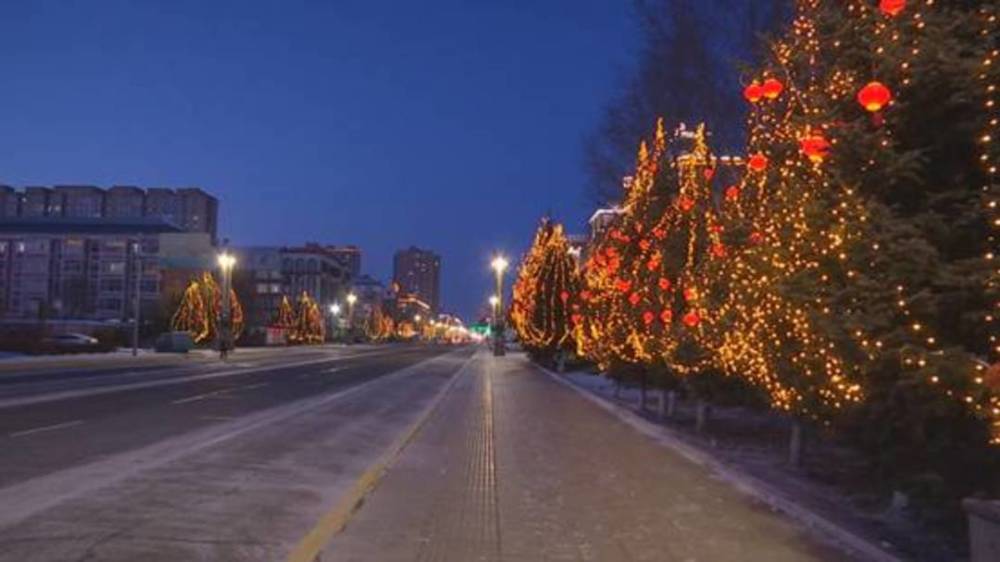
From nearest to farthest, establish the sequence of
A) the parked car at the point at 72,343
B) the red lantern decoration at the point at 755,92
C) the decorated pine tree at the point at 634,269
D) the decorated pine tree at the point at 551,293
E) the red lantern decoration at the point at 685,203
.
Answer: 1. the red lantern decoration at the point at 755,92
2. the red lantern decoration at the point at 685,203
3. the decorated pine tree at the point at 634,269
4. the decorated pine tree at the point at 551,293
5. the parked car at the point at 72,343

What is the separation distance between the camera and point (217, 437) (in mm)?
19750

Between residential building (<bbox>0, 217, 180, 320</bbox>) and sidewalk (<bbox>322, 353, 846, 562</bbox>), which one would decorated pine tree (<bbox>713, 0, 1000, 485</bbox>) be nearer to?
sidewalk (<bbox>322, 353, 846, 562</bbox>)

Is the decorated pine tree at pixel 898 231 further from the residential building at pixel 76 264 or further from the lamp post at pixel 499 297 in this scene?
the residential building at pixel 76 264

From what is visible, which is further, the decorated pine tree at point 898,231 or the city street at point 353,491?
the city street at point 353,491

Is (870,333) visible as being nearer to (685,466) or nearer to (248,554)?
(248,554)

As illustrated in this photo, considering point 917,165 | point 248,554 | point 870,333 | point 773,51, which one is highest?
point 773,51

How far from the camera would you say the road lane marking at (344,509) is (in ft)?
32.1

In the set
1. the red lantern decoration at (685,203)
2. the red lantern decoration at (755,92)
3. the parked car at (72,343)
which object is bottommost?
the parked car at (72,343)

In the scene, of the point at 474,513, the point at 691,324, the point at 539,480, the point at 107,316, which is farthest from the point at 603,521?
the point at 107,316

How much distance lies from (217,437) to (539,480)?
6.80 metres

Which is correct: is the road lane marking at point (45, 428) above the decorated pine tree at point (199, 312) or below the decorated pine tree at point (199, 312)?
below

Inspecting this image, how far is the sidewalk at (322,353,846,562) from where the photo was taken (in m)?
10.2

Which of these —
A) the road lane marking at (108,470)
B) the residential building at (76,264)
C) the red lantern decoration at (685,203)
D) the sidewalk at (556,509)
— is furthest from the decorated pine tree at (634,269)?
the residential building at (76,264)

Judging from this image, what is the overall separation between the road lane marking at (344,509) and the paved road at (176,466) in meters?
0.13
